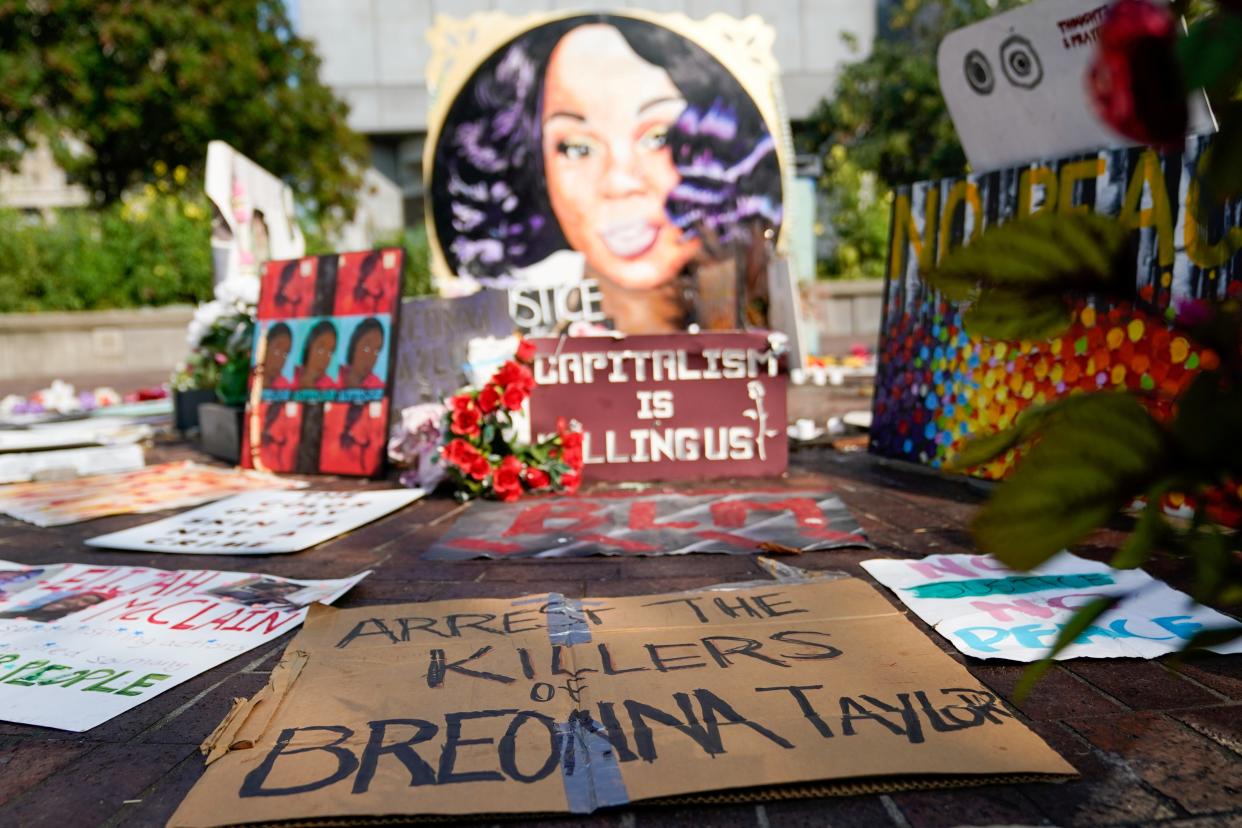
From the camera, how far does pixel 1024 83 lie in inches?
124

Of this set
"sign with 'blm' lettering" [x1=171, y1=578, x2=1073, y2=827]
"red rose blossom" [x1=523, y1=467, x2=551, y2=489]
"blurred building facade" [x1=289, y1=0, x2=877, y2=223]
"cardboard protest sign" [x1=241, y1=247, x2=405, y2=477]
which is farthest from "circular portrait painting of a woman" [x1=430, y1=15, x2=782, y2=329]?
"blurred building facade" [x1=289, y1=0, x2=877, y2=223]

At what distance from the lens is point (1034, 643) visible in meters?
1.72

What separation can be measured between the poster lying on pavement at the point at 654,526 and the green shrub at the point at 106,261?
30.8 feet

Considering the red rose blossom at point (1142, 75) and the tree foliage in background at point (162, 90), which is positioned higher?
the tree foliage in background at point (162, 90)

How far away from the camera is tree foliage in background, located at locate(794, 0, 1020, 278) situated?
13.3m

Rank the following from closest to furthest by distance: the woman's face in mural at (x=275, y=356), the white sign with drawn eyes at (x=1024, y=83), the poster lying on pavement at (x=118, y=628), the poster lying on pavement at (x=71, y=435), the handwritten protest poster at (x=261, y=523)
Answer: the poster lying on pavement at (x=118, y=628) < the handwritten protest poster at (x=261, y=523) < the white sign with drawn eyes at (x=1024, y=83) < the woman's face in mural at (x=275, y=356) < the poster lying on pavement at (x=71, y=435)

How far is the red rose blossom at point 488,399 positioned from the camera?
136 inches

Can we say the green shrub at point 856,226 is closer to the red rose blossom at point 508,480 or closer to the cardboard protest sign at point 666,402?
the cardboard protest sign at point 666,402

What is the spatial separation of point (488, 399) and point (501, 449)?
20cm

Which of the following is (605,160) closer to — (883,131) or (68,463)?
(68,463)

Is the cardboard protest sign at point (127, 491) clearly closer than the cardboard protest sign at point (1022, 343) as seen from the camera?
No

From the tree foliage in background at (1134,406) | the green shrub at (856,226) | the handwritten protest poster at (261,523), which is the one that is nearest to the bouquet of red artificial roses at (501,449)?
the handwritten protest poster at (261,523)

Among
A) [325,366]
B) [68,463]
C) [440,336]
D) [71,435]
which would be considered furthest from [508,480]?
[71,435]

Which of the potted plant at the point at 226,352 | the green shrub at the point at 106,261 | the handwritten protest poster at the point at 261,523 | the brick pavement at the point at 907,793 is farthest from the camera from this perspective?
the green shrub at the point at 106,261
